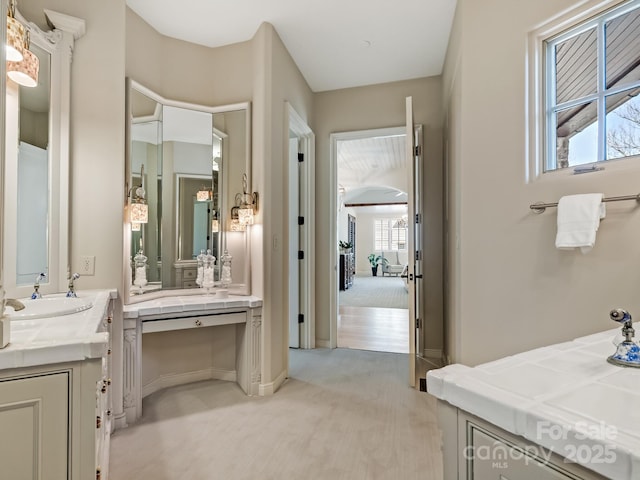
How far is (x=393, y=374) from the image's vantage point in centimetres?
297

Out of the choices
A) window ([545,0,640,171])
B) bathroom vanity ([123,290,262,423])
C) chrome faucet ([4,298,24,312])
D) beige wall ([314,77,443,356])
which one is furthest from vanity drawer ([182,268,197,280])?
window ([545,0,640,171])

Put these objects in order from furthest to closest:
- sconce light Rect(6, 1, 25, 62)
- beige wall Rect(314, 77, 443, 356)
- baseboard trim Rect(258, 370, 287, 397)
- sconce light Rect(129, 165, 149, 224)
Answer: beige wall Rect(314, 77, 443, 356), baseboard trim Rect(258, 370, 287, 397), sconce light Rect(129, 165, 149, 224), sconce light Rect(6, 1, 25, 62)

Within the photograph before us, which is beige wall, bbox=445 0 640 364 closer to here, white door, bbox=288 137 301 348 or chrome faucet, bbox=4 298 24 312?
white door, bbox=288 137 301 348

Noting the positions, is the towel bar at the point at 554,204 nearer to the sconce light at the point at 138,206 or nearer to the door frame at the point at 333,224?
the door frame at the point at 333,224

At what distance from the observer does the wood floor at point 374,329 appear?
12.6 ft

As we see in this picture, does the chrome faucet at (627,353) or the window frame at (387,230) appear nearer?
the chrome faucet at (627,353)

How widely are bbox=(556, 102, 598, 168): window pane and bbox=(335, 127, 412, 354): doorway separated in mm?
1001

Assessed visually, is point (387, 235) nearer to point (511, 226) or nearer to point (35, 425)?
point (511, 226)

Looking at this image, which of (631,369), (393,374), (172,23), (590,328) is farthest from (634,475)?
(172,23)

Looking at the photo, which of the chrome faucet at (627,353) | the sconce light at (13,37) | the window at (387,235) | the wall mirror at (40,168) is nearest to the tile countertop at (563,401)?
the chrome faucet at (627,353)

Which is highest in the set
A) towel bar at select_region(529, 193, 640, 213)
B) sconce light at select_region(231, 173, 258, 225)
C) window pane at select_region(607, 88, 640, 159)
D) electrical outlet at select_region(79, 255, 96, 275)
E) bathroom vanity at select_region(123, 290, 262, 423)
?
window pane at select_region(607, 88, 640, 159)

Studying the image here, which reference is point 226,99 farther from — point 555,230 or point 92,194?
point 555,230

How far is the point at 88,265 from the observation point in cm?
203

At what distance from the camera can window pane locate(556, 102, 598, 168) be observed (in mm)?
1770
